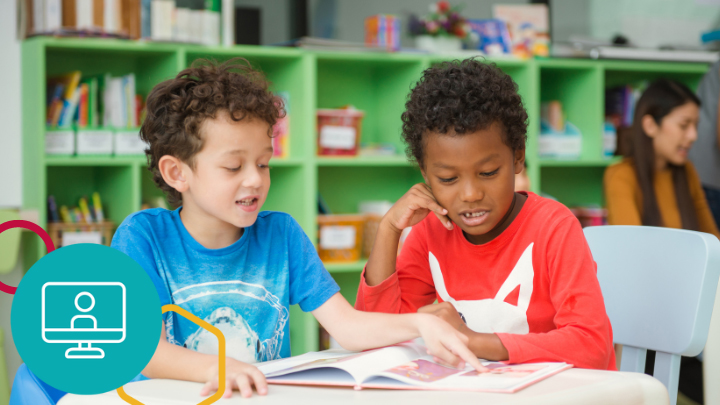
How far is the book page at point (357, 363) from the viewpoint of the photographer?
0.72 m

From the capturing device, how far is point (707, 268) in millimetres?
1054

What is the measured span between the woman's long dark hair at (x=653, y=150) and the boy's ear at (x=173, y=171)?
199cm

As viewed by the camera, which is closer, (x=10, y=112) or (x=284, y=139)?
(x=10, y=112)

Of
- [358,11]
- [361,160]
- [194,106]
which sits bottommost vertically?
[361,160]

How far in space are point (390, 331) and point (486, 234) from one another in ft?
0.99

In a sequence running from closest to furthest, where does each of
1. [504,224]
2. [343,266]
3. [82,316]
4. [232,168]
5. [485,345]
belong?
[82,316] → [485,345] → [232,168] → [504,224] → [343,266]

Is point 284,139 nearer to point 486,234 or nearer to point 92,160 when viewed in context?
point 92,160

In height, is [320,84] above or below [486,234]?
above

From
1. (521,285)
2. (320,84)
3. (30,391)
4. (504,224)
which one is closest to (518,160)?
(504,224)

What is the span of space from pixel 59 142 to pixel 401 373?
2.13 metres

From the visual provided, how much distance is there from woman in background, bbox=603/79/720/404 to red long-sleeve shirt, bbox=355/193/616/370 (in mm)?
1517

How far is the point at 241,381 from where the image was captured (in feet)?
2.21

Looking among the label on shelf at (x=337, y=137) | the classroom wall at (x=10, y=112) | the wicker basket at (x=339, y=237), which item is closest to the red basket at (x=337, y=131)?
the label on shelf at (x=337, y=137)

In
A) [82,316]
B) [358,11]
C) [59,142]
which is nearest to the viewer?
[82,316]
